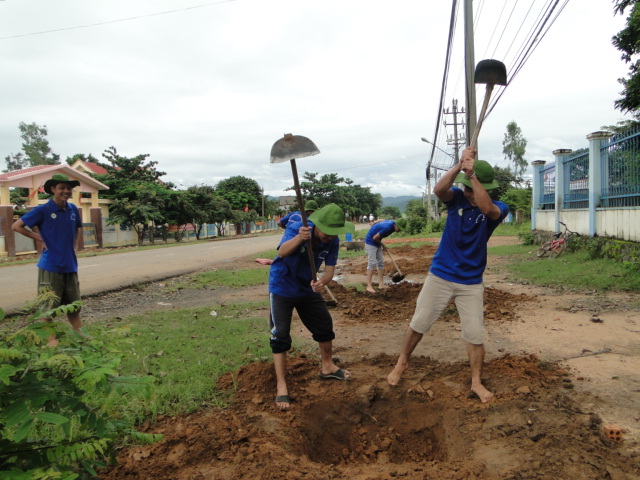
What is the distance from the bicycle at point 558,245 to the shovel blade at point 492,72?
8360 millimetres

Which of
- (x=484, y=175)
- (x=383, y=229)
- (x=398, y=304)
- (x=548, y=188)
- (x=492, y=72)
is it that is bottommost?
(x=398, y=304)

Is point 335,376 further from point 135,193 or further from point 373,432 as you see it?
point 135,193

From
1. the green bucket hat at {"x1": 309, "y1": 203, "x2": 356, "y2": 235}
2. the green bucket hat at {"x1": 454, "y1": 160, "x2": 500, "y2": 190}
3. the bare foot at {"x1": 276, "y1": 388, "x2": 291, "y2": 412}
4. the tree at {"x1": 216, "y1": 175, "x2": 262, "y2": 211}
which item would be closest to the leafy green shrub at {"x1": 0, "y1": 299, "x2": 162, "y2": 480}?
the bare foot at {"x1": 276, "y1": 388, "x2": 291, "y2": 412}

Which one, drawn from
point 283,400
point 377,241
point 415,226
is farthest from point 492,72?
point 415,226

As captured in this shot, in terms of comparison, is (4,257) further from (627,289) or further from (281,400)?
(627,289)

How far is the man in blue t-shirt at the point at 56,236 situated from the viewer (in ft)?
14.1

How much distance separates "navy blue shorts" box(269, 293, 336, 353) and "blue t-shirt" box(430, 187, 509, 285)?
985mm

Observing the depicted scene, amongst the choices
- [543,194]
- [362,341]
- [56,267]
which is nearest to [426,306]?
[362,341]

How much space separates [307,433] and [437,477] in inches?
40.1

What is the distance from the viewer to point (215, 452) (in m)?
2.67

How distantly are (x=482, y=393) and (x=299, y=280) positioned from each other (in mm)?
1569

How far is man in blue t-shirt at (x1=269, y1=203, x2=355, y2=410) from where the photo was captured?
3.35 meters

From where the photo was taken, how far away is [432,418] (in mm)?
3256

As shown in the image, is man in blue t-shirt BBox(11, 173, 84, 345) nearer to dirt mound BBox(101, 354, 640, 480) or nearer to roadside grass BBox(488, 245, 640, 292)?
dirt mound BBox(101, 354, 640, 480)
